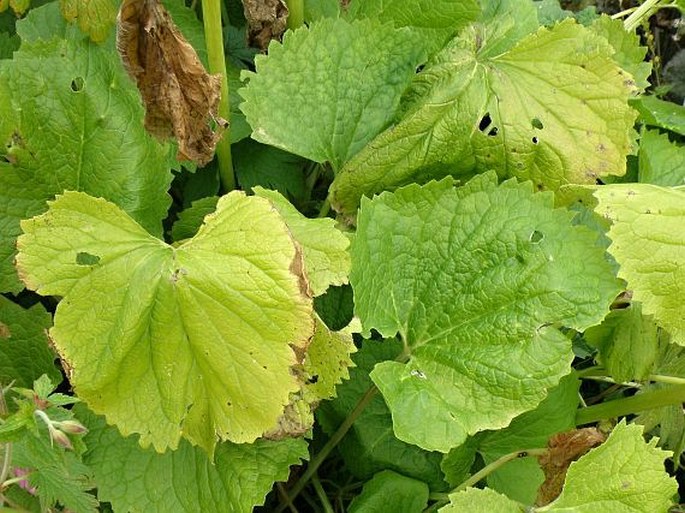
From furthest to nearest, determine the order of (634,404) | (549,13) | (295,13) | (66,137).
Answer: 1. (549,13)
2. (295,13)
3. (634,404)
4. (66,137)

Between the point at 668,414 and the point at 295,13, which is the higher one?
the point at 295,13

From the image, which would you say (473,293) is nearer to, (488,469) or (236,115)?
(488,469)

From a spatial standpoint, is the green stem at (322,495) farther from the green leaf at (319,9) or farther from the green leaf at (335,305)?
the green leaf at (319,9)

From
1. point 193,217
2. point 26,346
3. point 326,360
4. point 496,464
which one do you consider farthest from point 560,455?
point 26,346

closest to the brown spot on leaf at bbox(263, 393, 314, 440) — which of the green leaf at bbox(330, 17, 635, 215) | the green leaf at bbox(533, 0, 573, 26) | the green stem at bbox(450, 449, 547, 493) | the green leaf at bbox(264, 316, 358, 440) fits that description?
the green leaf at bbox(264, 316, 358, 440)

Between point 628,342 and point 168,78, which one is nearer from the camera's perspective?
point 168,78

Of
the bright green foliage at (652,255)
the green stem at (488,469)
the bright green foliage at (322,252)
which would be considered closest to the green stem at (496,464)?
the green stem at (488,469)
